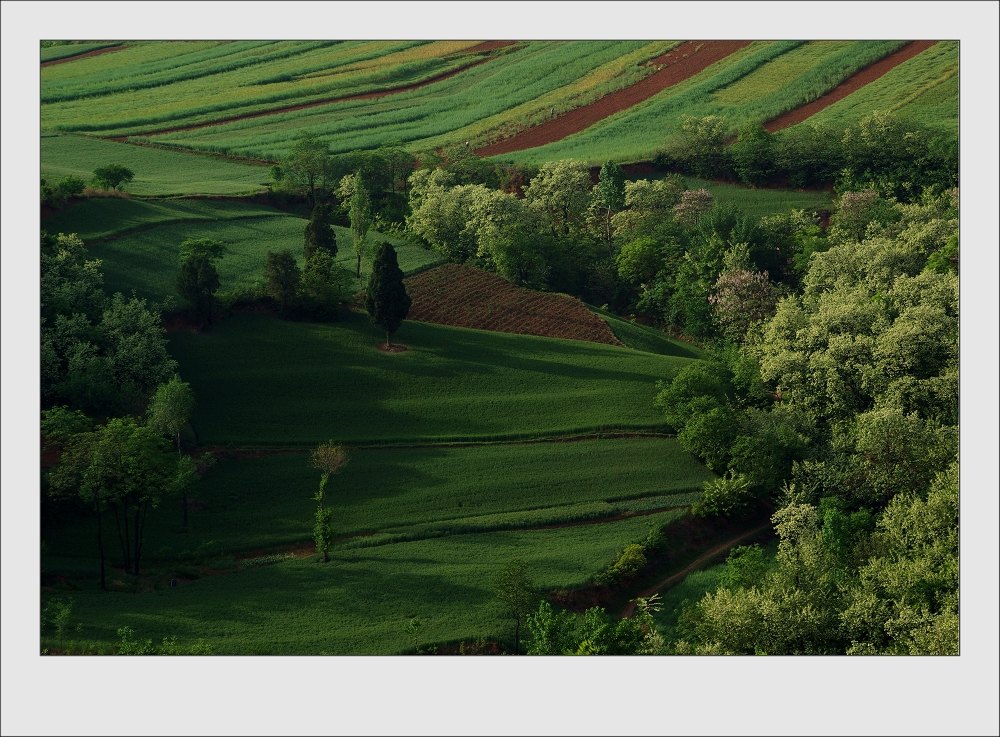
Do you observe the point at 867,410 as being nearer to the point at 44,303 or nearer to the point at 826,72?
the point at 826,72

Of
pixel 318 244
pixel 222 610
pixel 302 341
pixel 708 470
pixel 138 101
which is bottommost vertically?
pixel 222 610

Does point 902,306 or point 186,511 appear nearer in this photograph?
point 186,511

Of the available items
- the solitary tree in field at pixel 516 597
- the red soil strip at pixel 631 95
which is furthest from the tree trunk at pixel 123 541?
the red soil strip at pixel 631 95

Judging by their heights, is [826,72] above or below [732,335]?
above

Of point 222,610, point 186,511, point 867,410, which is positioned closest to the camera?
point 222,610

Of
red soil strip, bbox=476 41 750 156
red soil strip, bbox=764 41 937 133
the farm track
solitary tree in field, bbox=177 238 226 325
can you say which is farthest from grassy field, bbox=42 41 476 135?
red soil strip, bbox=764 41 937 133

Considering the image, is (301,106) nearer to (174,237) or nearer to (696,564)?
(174,237)

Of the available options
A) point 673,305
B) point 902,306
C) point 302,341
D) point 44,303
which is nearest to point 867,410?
point 902,306
